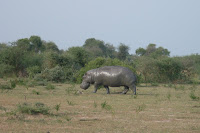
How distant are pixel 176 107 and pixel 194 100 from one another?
3.01 m

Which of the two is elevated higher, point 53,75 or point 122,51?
point 122,51

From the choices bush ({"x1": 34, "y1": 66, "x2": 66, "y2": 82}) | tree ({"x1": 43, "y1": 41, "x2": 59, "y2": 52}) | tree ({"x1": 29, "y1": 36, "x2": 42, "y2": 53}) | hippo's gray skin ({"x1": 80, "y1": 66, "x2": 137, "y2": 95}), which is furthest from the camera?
tree ({"x1": 43, "y1": 41, "x2": 59, "y2": 52})

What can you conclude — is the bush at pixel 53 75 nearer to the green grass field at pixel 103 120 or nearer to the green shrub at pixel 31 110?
the green grass field at pixel 103 120

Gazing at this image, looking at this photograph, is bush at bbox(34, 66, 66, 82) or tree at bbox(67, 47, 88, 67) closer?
bush at bbox(34, 66, 66, 82)

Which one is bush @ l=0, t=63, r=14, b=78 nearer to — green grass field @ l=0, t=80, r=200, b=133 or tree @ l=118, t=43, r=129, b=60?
green grass field @ l=0, t=80, r=200, b=133

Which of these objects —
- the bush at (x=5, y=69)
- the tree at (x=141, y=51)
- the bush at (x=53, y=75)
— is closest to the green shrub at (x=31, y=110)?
the bush at (x=53, y=75)

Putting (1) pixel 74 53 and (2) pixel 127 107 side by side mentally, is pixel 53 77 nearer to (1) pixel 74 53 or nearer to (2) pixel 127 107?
(1) pixel 74 53

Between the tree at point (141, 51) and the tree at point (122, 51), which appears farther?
the tree at point (141, 51)

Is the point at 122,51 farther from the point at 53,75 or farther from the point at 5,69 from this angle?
the point at 53,75

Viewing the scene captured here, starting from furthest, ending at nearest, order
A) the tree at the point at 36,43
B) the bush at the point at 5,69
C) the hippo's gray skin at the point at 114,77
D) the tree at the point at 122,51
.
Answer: the tree at the point at 36,43, the tree at the point at 122,51, the bush at the point at 5,69, the hippo's gray skin at the point at 114,77

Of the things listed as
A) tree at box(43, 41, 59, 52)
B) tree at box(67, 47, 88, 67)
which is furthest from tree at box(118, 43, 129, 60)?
tree at box(67, 47, 88, 67)

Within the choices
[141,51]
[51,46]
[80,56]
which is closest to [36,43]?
[51,46]

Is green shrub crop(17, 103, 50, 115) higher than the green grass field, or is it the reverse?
green shrub crop(17, 103, 50, 115)

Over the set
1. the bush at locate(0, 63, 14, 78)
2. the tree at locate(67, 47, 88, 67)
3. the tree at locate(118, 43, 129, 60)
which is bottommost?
the bush at locate(0, 63, 14, 78)
